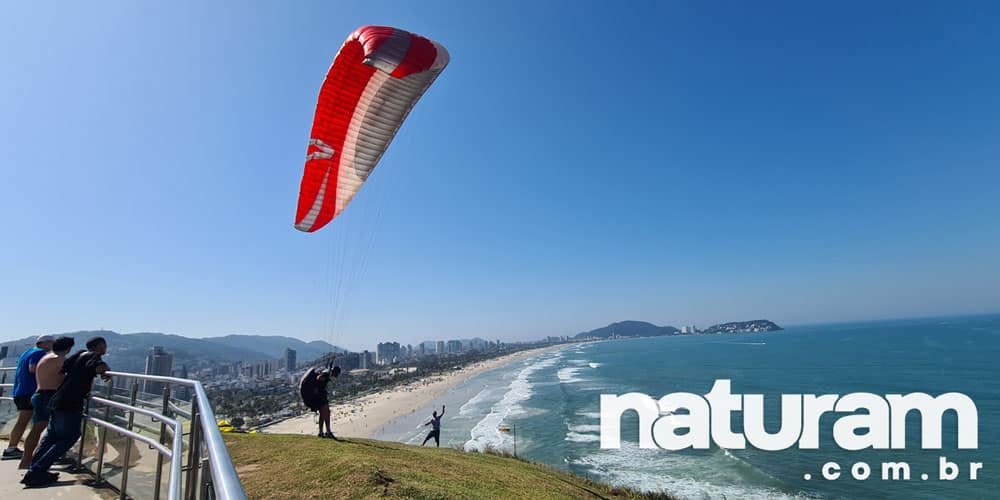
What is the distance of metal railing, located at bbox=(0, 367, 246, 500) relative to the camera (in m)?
A: 2.56

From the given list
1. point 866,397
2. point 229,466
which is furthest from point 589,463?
point 866,397

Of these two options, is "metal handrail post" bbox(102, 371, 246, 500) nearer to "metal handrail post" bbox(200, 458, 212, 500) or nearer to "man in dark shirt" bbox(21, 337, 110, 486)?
"metal handrail post" bbox(200, 458, 212, 500)

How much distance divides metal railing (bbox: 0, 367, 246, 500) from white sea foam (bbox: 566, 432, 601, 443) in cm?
2645

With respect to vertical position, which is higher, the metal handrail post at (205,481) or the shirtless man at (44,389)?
the metal handrail post at (205,481)

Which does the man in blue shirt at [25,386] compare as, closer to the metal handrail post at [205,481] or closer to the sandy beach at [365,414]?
the metal handrail post at [205,481]

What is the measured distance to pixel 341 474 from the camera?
679cm

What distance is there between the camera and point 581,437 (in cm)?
2891

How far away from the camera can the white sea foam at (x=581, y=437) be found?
91.7 feet

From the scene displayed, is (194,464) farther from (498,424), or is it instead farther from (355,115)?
(498,424)

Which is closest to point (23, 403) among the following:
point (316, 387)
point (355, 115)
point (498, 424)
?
point (316, 387)

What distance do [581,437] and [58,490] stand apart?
91.4ft

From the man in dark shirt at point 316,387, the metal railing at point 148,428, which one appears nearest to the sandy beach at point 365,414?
the man in dark shirt at point 316,387

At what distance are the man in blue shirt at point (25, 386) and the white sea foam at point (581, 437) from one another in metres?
26.2

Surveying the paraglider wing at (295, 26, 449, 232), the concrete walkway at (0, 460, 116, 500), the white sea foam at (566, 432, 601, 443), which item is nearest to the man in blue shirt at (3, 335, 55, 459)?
the concrete walkway at (0, 460, 116, 500)
